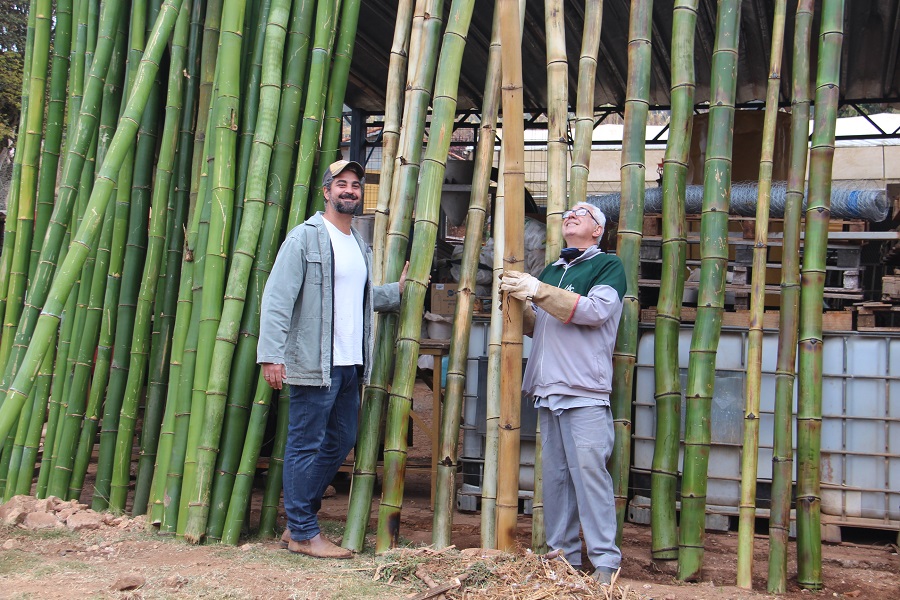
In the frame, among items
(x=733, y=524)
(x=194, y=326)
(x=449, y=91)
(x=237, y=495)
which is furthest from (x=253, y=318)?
(x=733, y=524)

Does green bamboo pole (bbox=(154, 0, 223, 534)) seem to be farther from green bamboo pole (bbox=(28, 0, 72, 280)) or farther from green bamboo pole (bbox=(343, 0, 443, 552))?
green bamboo pole (bbox=(28, 0, 72, 280))

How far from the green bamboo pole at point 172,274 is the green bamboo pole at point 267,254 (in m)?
0.35

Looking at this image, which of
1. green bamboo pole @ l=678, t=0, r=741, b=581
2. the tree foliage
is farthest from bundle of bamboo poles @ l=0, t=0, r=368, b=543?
the tree foliage

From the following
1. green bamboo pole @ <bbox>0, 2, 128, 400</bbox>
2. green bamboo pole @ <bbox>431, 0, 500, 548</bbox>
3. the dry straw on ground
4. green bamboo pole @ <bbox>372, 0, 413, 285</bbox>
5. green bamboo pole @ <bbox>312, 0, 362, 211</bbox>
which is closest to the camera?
the dry straw on ground

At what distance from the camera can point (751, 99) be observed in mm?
7855

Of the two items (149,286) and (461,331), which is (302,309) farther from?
(149,286)

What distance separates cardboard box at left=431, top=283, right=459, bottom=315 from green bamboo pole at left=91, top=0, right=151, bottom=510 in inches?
92.0

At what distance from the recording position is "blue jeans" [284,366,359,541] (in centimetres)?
334

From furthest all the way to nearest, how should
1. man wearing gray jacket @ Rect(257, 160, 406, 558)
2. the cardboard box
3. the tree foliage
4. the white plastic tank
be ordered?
1. the tree foliage
2. the cardboard box
3. the white plastic tank
4. man wearing gray jacket @ Rect(257, 160, 406, 558)

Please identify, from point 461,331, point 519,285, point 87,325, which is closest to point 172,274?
point 87,325

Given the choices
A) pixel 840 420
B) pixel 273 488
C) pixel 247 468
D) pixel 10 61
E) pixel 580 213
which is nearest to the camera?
pixel 580 213

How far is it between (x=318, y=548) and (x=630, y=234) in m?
1.83

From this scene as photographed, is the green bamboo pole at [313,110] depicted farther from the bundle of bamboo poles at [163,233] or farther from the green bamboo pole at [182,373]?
the green bamboo pole at [182,373]

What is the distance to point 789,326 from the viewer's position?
333 centimetres
